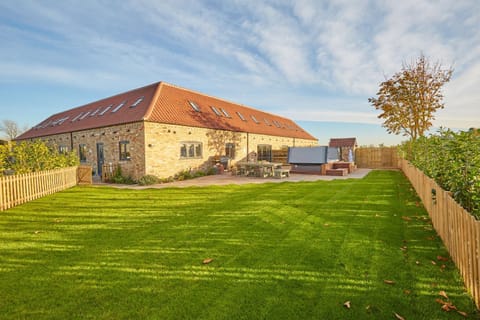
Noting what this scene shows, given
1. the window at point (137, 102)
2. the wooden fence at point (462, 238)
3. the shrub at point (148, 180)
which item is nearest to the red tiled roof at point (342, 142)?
the shrub at point (148, 180)

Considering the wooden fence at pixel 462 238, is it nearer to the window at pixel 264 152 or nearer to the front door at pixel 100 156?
the front door at pixel 100 156

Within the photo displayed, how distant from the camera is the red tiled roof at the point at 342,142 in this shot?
25.5m

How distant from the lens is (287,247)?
14.4 ft

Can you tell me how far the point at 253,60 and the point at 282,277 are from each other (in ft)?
55.3

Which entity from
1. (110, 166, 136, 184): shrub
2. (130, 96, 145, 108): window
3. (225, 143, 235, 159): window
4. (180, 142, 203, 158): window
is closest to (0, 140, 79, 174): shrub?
(110, 166, 136, 184): shrub

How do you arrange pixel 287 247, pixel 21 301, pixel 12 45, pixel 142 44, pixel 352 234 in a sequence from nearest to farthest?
pixel 21 301, pixel 287 247, pixel 352 234, pixel 12 45, pixel 142 44

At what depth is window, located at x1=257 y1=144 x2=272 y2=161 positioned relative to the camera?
24344 millimetres

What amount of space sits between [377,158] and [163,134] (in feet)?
74.1

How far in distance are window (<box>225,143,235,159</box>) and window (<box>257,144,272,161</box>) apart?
4086mm

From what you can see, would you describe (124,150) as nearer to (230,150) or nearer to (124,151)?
(124,151)

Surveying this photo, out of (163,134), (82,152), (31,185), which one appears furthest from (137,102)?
(31,185)

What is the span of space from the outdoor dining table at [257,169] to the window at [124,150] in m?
7.73

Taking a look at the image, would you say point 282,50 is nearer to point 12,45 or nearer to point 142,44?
point 142,44

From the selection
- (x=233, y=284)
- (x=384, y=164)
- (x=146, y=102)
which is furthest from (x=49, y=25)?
(x=384, y=164)
